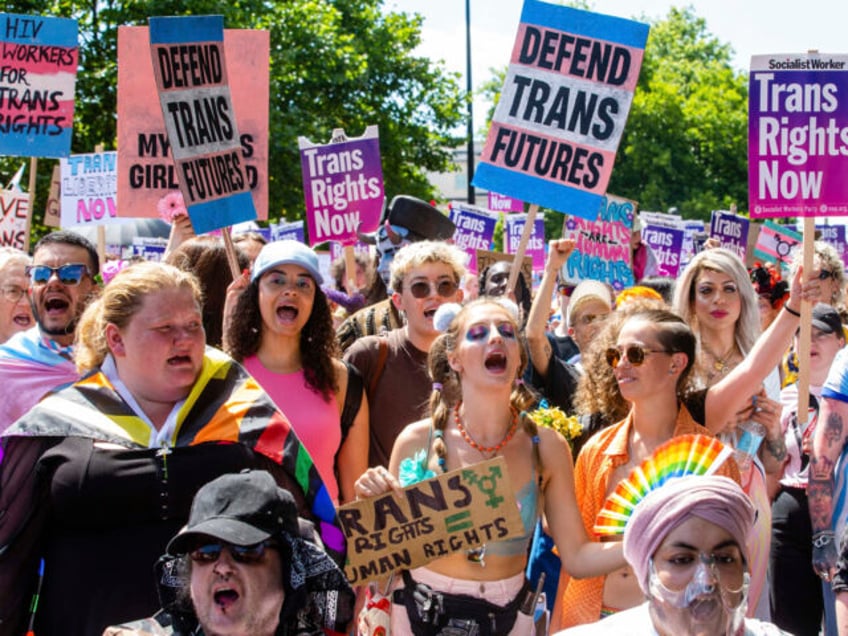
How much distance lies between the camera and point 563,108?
243 inches

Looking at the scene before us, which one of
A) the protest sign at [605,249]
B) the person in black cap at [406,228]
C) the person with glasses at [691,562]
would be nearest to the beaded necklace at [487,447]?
the person with glasses at [691,562]

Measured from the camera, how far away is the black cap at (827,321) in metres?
6.29

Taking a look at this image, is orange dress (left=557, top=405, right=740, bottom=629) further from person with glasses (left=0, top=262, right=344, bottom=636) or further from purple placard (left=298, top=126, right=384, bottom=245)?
purple placard (left=298, top=126, right=384, bottom=245)

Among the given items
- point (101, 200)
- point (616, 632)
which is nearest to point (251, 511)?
point (616, 632)

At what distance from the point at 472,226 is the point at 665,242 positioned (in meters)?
2.54

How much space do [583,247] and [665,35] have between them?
60.3 metres

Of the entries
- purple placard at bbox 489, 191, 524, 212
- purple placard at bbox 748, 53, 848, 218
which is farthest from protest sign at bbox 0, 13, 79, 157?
purple placard at bbox 489, 191, 524, 212

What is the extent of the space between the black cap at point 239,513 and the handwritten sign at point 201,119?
3.13 metres

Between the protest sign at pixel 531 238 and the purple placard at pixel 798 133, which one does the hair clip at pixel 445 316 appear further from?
the protest sign at pixel 531 238

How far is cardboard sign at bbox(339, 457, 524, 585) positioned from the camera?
11.8 ft

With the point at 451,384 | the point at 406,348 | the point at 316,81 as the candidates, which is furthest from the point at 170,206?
the point at 316,81

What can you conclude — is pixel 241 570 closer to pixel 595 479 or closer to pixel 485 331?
pixel 485 331

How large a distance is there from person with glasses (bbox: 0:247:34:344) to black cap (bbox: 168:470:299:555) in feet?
11.9

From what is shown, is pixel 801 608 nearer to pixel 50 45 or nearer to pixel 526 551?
pixel 526 551
